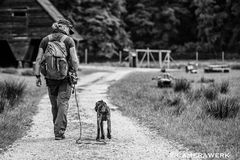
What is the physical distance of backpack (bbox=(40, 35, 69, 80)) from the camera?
7180 mm

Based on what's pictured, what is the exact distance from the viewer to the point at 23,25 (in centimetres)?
3303

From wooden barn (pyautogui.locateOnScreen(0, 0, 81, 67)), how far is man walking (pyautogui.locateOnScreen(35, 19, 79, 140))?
2533 cm

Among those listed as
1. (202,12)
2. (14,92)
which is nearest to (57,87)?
(14,92)

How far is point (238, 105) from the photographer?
9.45 metres

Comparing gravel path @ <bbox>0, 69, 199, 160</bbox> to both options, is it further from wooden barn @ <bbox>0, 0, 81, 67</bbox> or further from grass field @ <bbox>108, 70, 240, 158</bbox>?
wooden barn @ <bbox>0, 0, 81, 67</bbox>

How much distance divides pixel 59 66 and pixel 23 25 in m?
27.0

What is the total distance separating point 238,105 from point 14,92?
6.69 meters

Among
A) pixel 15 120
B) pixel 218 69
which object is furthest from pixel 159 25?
pixel 15 120

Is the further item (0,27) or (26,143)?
(0,27)

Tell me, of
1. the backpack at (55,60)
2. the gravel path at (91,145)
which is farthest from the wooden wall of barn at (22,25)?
the backpack at (55,60)

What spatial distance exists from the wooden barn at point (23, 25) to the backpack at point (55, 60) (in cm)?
2552

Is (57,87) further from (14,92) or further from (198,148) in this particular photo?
(14,92)

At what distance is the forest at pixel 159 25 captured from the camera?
1861 inches

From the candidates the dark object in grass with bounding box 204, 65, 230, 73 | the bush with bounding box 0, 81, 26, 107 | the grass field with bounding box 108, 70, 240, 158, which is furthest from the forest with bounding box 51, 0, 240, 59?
the grass field with bounding box 108, 70, 240, 158
